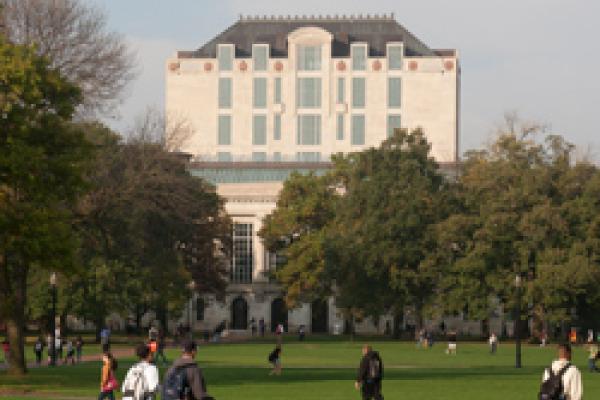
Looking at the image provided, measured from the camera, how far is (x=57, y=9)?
5491cm

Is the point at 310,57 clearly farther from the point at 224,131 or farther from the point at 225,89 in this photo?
the point at 224,131

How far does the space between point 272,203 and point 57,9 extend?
269 feet

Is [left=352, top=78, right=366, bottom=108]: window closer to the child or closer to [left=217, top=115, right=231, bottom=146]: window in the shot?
[left=217, top=115, right=231, bottom=146]: window

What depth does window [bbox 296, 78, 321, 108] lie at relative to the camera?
157 m

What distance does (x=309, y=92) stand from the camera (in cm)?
15712

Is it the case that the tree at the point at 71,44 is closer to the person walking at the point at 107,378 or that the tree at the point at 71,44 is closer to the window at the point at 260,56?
the person walking at the point at 107,378

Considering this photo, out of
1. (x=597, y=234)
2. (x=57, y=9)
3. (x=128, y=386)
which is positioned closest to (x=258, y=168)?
(x=597, y=234)

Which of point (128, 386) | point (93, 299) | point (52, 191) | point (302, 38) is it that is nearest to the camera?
point (128, 386)

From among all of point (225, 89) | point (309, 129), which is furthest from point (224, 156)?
point (309, 129)

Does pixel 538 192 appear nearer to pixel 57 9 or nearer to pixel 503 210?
pixel 503 210

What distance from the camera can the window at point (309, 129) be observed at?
157m

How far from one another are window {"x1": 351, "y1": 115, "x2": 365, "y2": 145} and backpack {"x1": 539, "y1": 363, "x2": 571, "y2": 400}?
440 feet


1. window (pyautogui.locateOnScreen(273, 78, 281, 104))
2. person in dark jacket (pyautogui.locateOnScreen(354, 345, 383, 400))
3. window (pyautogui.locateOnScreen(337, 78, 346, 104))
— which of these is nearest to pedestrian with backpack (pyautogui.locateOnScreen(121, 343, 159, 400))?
person in dark jacket (pyautogui.locateOnScreen(354, 345, 383, 400))

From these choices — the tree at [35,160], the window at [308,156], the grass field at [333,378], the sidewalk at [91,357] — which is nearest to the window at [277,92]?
the window at [308,156]
